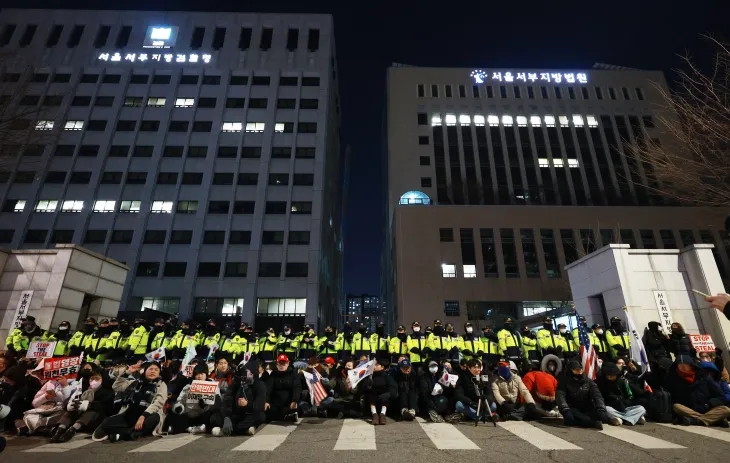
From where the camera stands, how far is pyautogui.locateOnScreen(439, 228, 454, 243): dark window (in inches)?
1692

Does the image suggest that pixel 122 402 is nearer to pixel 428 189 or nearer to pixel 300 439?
pixel 300 439

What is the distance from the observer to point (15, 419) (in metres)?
8.16

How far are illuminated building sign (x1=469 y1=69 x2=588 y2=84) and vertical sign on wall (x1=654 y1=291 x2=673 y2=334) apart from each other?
54105mm

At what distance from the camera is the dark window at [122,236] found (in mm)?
41188

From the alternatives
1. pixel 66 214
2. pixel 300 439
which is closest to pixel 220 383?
pixel 300 439

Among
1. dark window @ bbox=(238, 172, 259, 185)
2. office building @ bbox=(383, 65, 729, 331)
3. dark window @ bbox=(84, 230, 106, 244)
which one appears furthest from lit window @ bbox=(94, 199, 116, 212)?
office building @ bbox=(383, 65, 729, 331)

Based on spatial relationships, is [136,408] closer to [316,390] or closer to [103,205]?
[316,390]

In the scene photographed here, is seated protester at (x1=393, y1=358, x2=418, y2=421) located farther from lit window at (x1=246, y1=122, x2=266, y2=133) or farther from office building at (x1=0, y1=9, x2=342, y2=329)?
lit window at (x1=246, y1=122, x2=266, y2=133)

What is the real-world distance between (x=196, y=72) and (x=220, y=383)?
178 ft

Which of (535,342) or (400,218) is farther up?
(400,218)

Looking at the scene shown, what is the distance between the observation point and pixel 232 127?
47750 millimetres

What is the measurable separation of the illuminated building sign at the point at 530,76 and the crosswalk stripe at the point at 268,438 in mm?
63489

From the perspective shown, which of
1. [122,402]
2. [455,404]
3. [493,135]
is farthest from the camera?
[493,135]

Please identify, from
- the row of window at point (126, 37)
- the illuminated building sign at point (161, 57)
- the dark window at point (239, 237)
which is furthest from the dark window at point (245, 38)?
the dark window at point (239, 237)
